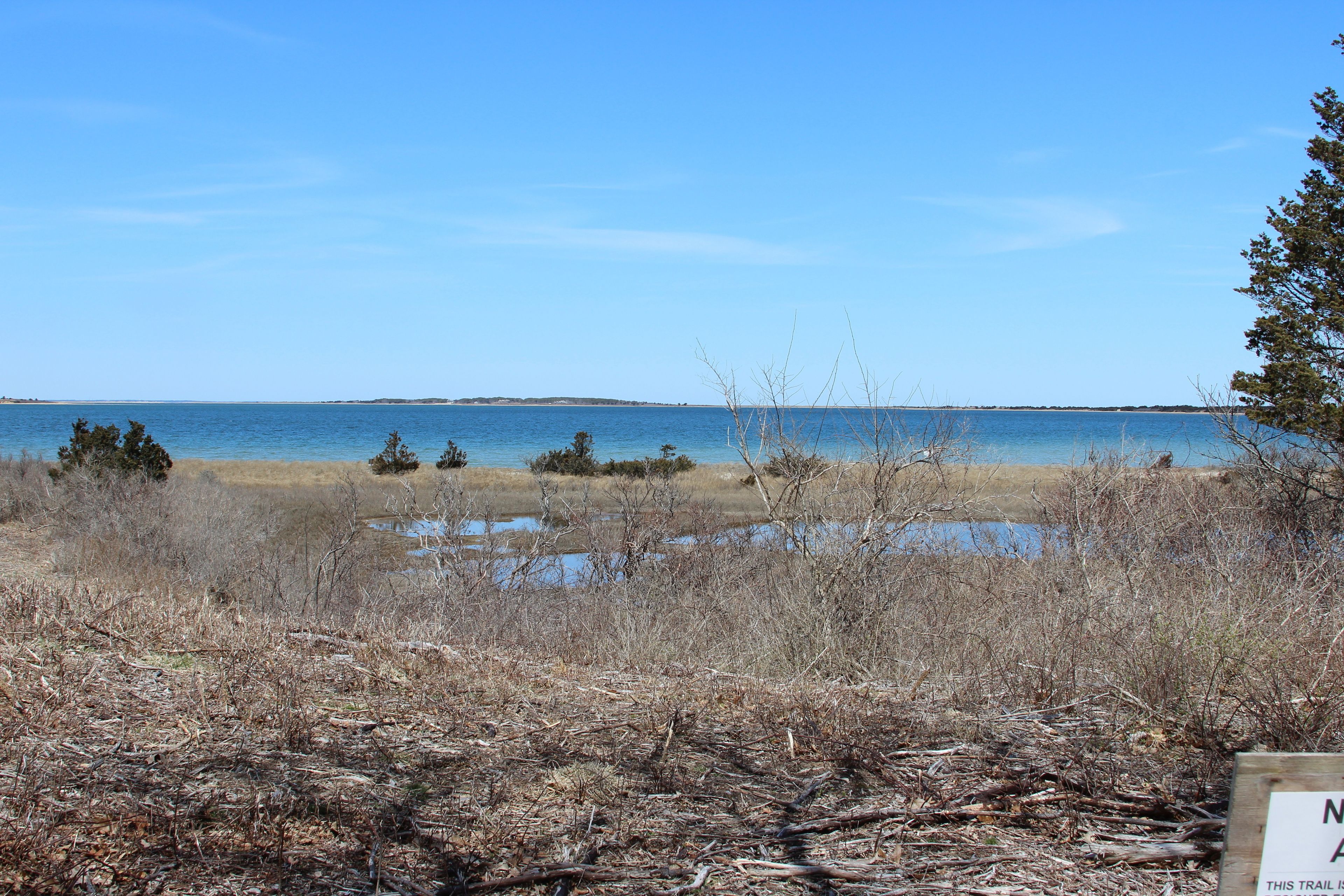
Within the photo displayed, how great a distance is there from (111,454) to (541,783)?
22.3 metres

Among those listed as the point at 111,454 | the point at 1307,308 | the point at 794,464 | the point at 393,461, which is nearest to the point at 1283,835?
the point at 794,464

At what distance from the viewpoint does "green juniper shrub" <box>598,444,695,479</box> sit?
3588cm

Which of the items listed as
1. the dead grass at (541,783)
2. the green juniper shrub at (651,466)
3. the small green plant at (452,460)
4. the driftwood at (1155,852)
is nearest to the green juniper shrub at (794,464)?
the dead grass at (541,783)

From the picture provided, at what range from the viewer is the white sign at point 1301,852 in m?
2.13

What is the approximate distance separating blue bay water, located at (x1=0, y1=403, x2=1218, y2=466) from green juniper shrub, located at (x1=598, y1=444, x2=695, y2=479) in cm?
730

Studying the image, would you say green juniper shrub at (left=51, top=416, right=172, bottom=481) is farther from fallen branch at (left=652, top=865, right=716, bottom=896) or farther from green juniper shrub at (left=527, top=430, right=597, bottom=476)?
fallen branch at (left=652, top=865, right=716, bottom=896)

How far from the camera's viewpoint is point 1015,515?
32.7 metres

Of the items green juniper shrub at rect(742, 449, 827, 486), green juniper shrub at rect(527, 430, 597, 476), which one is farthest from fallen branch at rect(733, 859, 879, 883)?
green juniper shrub at rect(527, 430, 597, 476)

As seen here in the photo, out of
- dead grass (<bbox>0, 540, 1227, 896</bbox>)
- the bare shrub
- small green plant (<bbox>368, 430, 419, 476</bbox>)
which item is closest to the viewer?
dead grass (<bbox>0, 540, 1227, 896</bbox>)

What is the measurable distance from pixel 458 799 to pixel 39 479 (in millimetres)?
22289

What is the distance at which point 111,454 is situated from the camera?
2197 cm

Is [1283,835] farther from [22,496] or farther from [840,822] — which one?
[22,496]

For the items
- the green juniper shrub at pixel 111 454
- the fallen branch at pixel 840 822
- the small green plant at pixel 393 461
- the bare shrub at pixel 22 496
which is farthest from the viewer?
the small green plant at pixel 393 461

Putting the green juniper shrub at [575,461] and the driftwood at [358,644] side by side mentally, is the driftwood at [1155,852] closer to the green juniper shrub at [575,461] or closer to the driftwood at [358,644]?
the driftwood at [358,644]
